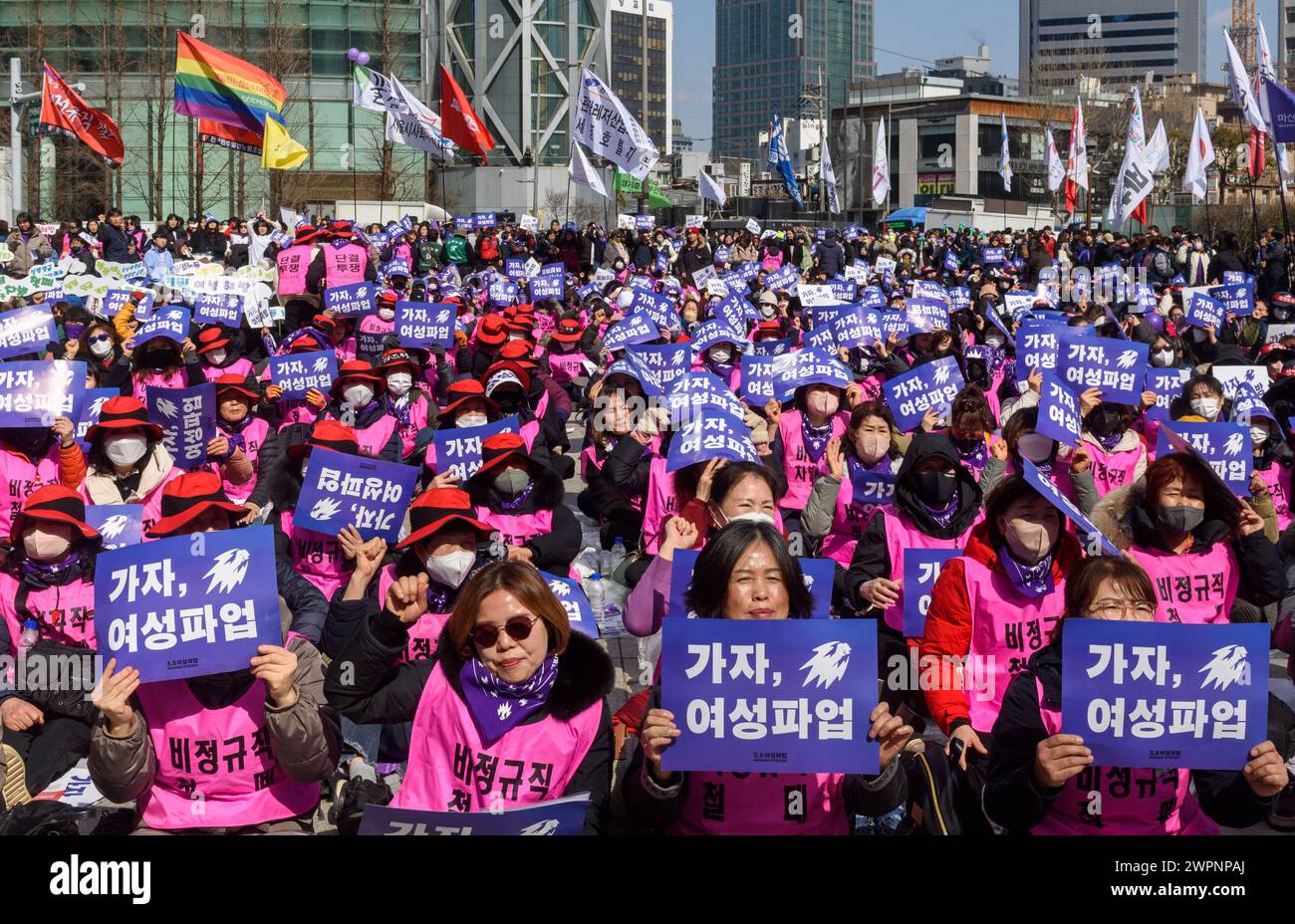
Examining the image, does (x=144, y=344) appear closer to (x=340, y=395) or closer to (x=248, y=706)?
(x=340, y=395)

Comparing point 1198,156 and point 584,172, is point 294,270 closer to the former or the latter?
point 584,172

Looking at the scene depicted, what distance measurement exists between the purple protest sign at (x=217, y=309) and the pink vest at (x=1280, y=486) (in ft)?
32.5

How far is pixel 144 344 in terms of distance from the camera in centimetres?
1140

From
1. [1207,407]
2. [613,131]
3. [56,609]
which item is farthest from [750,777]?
[613,131]

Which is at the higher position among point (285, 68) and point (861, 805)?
point (285, 68)

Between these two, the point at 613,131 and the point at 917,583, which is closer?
the point at 917,583

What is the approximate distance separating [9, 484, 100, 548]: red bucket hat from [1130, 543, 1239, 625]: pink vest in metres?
3.86

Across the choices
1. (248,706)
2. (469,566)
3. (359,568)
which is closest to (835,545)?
(469,566)

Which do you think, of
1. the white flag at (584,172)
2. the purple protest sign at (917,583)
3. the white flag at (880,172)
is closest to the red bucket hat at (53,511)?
the purple protest sign at (917,583)

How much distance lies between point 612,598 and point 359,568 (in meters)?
3.54

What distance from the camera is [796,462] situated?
28.1 feet

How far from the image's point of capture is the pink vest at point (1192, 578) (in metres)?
5.75

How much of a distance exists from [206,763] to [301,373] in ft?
22.4

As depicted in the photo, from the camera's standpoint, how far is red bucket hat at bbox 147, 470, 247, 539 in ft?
18.7
